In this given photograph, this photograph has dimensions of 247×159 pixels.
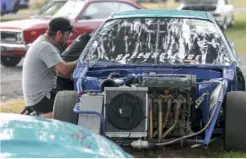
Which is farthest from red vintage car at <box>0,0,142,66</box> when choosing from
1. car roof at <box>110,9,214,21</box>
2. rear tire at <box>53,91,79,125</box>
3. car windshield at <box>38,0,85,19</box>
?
rear tire at <box>53,91,79,125</box>

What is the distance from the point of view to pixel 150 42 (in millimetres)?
7559

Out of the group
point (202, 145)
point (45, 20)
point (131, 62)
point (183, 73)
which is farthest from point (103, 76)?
point (45, 20)

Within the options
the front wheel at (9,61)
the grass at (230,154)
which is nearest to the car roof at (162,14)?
the grass at (230,154)

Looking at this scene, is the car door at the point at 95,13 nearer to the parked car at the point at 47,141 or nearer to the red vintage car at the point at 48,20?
the red vintage car at the point at 48,20

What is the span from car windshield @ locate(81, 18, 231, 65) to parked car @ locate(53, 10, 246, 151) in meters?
0.01

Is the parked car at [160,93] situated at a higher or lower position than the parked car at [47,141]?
lower

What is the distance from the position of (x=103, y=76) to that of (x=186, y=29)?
54.7 inches

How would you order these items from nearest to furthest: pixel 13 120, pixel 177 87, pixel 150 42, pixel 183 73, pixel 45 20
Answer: pixel 13 120 → pixel 177 87 → pixel 183 73 → pixel 150 42 → pixel 45 20

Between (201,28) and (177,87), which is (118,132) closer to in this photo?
(177,87)

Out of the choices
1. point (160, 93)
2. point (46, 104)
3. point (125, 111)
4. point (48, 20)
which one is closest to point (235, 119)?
point (160, 93)

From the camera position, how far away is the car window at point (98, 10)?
1492 centimetres

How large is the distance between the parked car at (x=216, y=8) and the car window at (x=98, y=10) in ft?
30.3

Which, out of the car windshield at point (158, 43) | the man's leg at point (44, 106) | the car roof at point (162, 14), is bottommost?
the man's leg at point (44, 106)

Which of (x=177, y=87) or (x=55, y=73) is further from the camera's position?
(x=55, y=73)
